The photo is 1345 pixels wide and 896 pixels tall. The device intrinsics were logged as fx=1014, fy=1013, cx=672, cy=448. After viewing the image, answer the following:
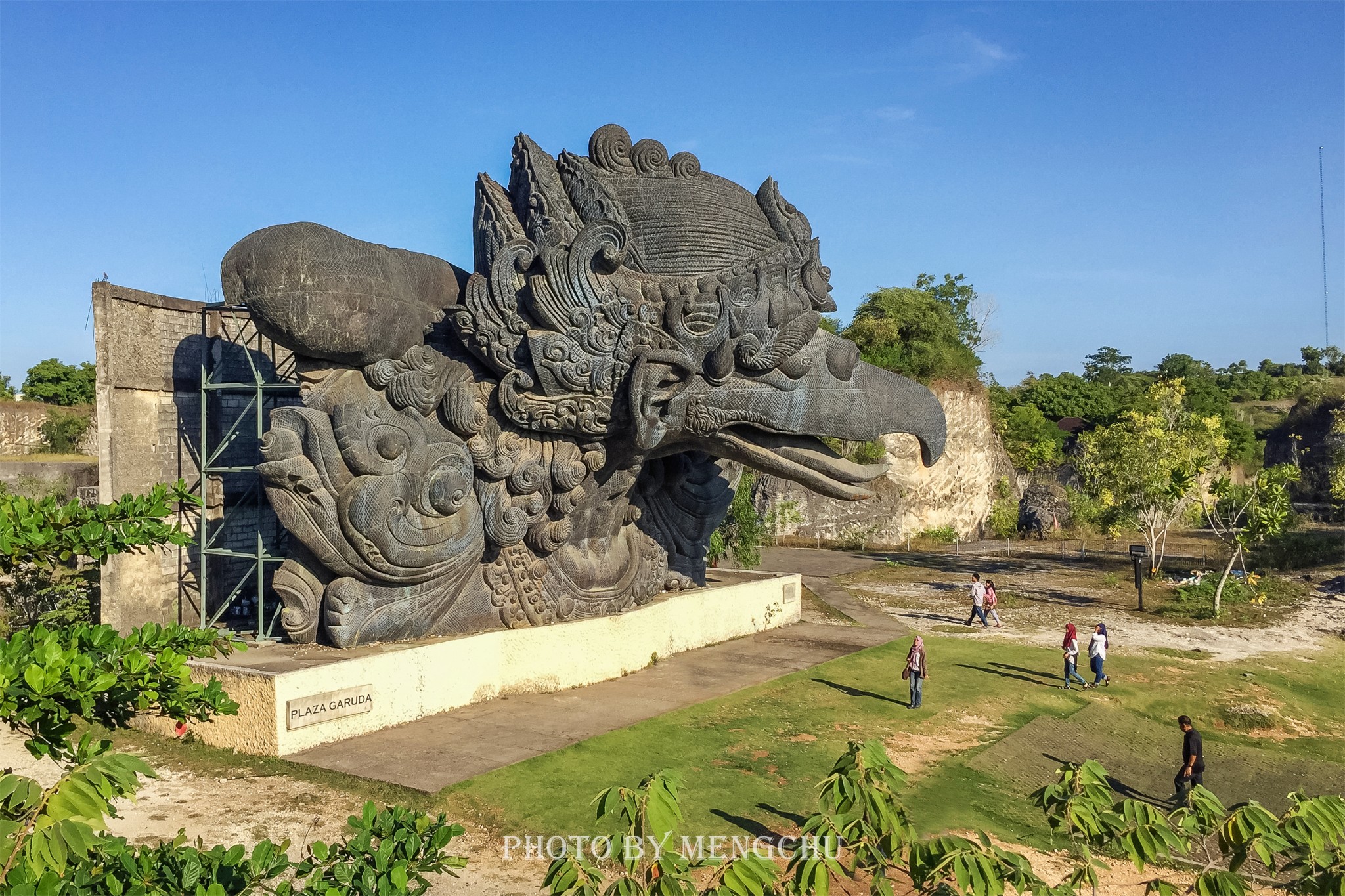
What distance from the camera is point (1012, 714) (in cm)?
1160

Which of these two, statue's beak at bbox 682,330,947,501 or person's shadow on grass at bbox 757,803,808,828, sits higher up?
statue's beak at bbox 682,330,947,501

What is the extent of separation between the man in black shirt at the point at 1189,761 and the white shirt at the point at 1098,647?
3.53m

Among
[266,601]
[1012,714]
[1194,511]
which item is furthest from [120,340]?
[1194,511]

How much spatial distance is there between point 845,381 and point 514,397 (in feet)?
12.4

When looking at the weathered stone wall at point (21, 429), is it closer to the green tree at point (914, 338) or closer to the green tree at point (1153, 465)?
the green tree at point (914, 338)

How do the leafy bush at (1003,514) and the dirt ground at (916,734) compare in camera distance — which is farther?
the leafy bush at (1003,514)

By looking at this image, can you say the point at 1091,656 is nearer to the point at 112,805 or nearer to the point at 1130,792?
the point at 1130,792

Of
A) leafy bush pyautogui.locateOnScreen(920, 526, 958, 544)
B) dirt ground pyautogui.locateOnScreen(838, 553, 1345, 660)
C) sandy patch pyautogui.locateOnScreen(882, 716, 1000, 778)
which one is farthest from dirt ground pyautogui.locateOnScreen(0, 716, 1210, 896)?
leafy bush pyautogui.locateOnScreen(920, 526, 958, 544)

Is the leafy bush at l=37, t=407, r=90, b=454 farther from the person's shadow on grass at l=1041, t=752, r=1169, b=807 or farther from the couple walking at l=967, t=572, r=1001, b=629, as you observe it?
the person's shadow on grass at l=1041, t=752, r=1169, b=807

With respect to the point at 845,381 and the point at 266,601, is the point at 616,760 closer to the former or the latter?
the point at 845,381

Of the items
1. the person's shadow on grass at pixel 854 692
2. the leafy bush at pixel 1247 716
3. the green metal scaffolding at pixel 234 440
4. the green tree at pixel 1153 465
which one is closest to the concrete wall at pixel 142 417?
the green metal scaffolding at pixel 234 440

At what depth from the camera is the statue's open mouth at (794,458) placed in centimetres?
1177

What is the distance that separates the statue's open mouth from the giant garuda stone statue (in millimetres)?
28

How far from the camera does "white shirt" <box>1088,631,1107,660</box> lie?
1274 cm
